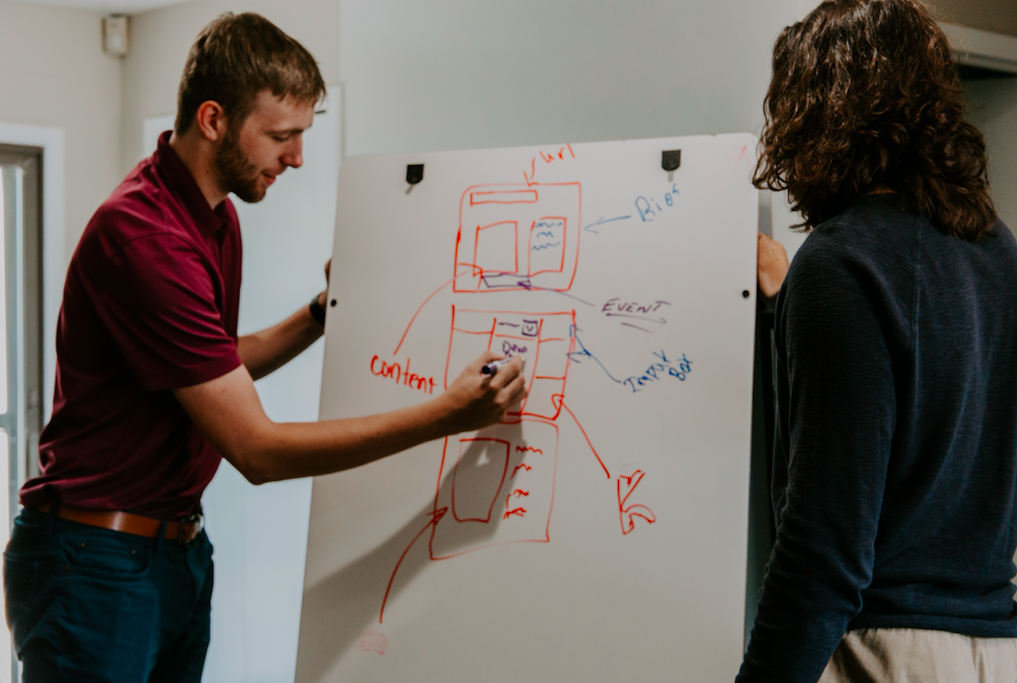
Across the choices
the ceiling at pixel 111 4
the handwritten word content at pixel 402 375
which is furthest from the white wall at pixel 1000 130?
the ceiling at pixel 111 4

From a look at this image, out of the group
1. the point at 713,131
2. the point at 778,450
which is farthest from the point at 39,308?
the point at 778,450

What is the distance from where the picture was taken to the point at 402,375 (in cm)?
131

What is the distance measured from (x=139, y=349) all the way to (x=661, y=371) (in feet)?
2.50

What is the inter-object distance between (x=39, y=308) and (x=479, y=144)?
1756 mm

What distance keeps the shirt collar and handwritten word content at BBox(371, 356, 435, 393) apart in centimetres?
36

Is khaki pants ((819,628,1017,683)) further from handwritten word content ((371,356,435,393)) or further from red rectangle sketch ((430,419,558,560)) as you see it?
handwritten word content ((371,356,435,393))

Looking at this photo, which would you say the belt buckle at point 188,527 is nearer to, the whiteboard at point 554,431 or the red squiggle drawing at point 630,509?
the whiteboard at point 554,431

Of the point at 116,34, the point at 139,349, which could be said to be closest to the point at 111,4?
the point at 116,34

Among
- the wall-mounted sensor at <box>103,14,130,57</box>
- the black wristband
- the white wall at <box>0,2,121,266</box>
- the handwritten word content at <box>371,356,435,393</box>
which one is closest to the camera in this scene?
the handwritten word content at <box>371,356,435,393</box>

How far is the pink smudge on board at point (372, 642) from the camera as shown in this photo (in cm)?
124

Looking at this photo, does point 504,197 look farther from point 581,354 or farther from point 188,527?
point 188,527

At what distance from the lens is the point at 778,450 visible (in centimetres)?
83

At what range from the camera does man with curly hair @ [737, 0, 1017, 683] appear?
692 mm

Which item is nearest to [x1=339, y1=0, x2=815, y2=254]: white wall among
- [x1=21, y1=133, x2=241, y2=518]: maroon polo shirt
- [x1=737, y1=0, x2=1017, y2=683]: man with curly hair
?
[x1=737, y1=0, x2=1017, y2=683]: man with curly hair
